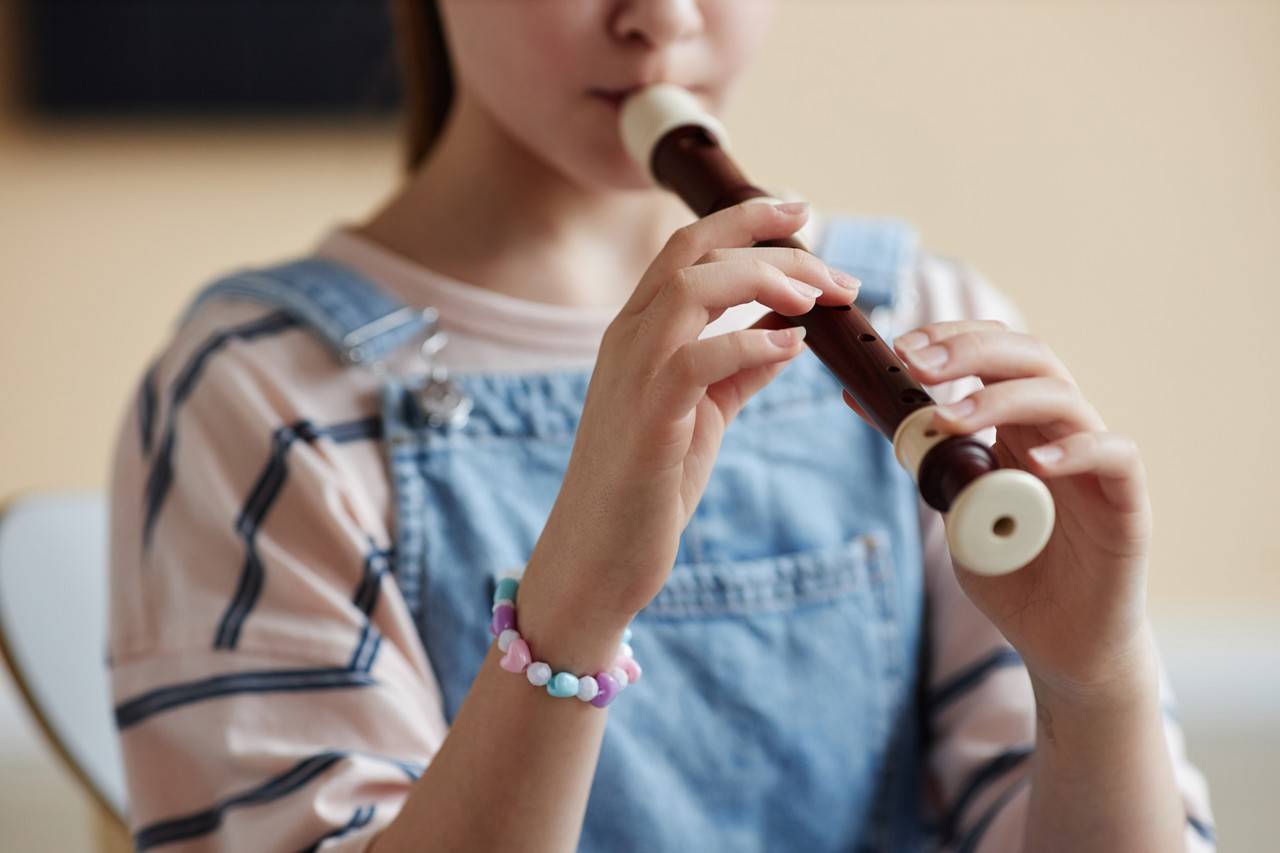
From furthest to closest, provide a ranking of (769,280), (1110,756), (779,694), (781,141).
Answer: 1. (781,141)
2. (779,694)
3. (1110,756)
4. (769,280)

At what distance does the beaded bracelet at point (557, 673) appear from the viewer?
52 centimetres

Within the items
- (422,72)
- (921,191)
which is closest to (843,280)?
(422,72)

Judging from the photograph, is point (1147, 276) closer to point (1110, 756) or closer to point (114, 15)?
point (114, 15)

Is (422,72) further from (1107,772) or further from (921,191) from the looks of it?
(921,191)

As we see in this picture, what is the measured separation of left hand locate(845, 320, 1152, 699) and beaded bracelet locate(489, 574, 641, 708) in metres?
0.12

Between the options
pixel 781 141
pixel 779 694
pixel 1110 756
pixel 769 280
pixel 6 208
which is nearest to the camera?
pixel 769 280

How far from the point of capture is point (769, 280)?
466 mm

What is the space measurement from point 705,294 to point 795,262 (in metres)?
0.03

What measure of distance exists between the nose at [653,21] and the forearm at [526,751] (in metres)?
0.24

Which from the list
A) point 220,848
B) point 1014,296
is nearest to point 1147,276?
point 1014,296

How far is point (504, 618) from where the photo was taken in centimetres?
53

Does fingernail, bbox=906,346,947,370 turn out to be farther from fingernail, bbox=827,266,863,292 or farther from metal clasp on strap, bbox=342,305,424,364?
metal clasp on strap, bbox=342,305,424,364

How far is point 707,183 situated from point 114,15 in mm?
1219

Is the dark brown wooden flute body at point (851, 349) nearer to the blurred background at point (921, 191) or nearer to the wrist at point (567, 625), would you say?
the wrist at point (567, 625)
